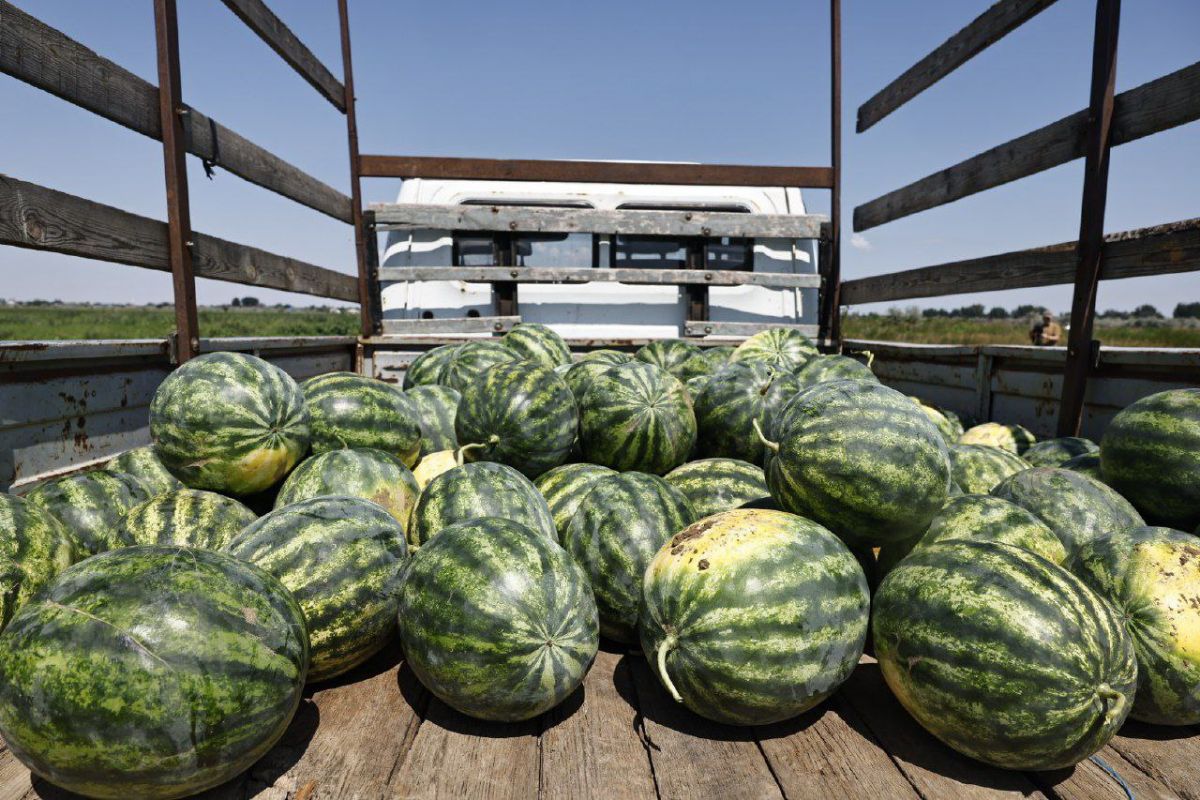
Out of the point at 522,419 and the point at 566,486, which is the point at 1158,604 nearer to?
the point at 566,486

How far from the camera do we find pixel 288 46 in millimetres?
5488

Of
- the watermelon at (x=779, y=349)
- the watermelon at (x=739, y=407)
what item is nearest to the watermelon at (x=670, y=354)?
the watermelon at (x=779, y=349)

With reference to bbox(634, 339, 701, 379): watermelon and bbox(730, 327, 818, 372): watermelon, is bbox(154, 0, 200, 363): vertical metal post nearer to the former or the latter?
bbox(634, 339, 701, 379): watermelon

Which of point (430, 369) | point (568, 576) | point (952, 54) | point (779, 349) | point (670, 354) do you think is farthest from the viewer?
point (952, 54)

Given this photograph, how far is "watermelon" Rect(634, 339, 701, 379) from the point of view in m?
4.93

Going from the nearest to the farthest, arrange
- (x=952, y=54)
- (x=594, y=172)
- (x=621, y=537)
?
1. (x=621, y=537)
2. (x=952, y=54)
3. (x=594, y=172)

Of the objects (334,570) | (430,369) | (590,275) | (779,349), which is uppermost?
(590,275)

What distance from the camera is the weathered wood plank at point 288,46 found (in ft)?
15.7

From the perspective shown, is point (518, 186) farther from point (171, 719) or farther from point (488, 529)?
point (171, 719)

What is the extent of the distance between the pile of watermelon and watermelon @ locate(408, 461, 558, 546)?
0.01m

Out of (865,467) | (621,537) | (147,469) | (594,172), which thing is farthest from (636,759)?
(594,172)

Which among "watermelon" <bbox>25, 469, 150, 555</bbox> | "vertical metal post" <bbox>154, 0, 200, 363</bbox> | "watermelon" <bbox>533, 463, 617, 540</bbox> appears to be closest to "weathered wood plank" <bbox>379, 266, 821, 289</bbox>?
"vertical metal post" <bbox>154, 0, 200, 363</bbox>

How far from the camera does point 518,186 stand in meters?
6.68

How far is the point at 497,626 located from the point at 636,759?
1.77 feet
